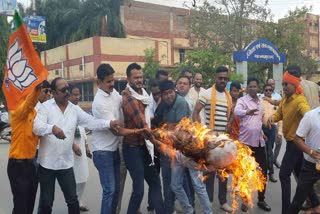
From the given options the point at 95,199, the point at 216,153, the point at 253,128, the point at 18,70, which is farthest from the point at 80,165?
the point at 216,153

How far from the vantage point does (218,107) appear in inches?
221

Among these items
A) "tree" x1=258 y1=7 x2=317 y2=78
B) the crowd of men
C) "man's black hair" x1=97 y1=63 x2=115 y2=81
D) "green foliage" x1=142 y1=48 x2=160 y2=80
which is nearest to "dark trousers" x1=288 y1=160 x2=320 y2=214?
the crowd of men

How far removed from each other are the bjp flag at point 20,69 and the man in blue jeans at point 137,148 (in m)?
0.99

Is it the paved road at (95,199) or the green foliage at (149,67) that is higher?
the green foliage at (149,67)

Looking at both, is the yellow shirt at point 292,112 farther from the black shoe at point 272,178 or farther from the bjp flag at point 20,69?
the bjp flag at point 20,69

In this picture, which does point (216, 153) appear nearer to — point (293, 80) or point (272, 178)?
point (293, 80)

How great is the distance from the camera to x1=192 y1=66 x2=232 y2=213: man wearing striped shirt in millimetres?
5613

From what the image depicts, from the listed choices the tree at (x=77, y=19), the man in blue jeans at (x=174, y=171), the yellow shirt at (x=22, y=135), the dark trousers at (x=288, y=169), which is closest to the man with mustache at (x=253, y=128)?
the dark trousers at (x=288, y=169)

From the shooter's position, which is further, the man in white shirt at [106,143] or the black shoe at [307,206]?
the black shoe at [307,206]

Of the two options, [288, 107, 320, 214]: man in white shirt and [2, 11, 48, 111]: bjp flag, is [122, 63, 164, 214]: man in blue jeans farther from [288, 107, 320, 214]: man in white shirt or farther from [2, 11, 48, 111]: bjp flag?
[288, 107, 320, 214]: man in white shirt

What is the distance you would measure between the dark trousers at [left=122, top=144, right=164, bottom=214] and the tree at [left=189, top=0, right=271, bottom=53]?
833 inches

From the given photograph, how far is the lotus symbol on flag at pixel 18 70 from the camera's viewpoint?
13.6 ft

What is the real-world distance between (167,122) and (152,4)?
34.9m

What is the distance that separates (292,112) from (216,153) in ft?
6.50
